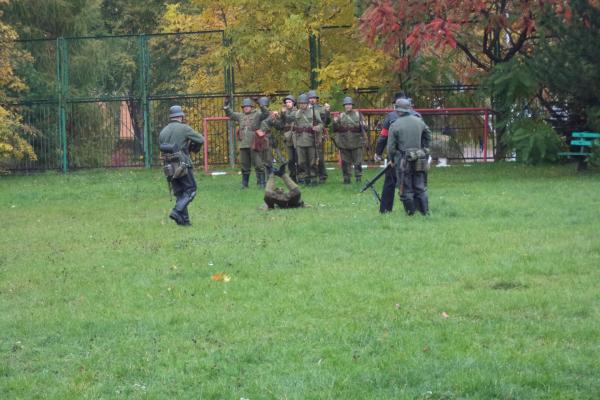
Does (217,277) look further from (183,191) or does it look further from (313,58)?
(313,58)

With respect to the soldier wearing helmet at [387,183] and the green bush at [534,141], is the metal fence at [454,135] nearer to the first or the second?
the green bush at [534,141]

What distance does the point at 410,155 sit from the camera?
14.9 meters

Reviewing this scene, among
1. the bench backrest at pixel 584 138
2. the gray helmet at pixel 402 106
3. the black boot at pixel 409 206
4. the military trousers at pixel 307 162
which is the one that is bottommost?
the black boot at pixel 409 206

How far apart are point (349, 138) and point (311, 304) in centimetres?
1311

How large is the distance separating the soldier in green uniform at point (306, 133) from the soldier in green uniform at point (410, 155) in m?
6.80

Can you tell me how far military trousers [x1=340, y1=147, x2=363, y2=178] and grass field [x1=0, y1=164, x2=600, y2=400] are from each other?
5089 millimetres

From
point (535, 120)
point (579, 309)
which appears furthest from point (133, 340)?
point (535, 120)

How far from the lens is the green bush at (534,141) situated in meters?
24.0

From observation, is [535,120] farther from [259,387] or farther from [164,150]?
[259,387]

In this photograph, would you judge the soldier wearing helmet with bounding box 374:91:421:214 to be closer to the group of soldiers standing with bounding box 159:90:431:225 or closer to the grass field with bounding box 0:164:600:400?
the group of soldiers standing with bounding box 159:90:431:225

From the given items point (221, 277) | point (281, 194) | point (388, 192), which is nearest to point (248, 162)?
point (281, 194)

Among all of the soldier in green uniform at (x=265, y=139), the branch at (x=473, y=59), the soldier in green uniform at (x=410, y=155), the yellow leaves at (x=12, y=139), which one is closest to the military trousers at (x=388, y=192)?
the soldier in green uniform at (x=410, y=155)

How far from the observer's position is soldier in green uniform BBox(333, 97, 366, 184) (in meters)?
22.3

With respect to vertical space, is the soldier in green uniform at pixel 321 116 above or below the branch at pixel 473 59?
below
